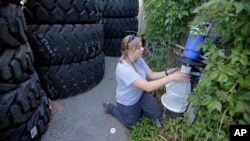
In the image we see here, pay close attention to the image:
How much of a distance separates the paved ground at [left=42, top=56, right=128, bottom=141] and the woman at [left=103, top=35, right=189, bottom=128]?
0.10m

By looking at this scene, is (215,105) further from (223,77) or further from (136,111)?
(136,111)

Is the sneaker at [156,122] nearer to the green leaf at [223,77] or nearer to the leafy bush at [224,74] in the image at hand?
the leafy bush at [224,74]

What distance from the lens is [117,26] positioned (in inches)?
134

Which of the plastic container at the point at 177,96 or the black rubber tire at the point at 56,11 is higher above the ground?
the black rubber tire at the point at 56,11

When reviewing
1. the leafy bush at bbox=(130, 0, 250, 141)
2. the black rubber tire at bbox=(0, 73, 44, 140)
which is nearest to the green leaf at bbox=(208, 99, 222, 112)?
the leafy bush at bbox=(130, 0, 250, 141)

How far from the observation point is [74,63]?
2.13 m

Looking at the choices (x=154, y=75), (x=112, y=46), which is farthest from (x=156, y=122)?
(x=112, y=46)

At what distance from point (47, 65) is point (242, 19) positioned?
1646 millimetres

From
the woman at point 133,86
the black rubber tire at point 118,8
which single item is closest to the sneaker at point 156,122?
the woman at point 133,86

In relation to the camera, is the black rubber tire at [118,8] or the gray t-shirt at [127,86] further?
the black rubber tire at [118,8]

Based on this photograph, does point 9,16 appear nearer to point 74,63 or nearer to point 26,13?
point 26,13

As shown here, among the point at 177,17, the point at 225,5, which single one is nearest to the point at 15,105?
the point at 225,5

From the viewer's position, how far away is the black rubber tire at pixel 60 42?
6.21 feet

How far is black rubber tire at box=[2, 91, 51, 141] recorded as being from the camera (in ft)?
4.38
